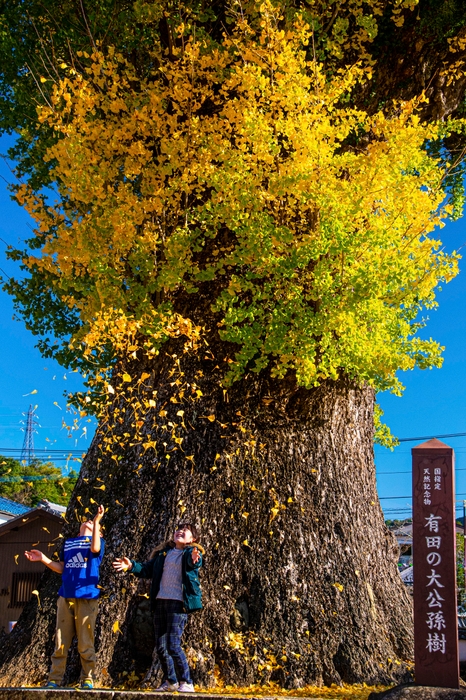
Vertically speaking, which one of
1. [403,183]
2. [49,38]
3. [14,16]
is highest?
[14,16]

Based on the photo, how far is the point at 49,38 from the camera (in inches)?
363

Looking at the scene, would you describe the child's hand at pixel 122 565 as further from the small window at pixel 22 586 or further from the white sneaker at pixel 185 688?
the small window at pixel 22 586

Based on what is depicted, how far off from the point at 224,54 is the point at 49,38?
3.20 meters

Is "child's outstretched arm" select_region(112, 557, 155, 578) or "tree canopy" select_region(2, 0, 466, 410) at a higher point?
"tree canopy" select_region(2, 0, 466, 410)

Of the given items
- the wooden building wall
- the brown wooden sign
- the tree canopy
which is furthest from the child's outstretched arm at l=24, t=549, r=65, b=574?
the wooden building wall

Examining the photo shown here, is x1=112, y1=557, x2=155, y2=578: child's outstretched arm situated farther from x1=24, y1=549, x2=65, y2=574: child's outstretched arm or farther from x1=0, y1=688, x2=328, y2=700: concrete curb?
x1=0, y1=688, x2=328, y2=700: concrete curb

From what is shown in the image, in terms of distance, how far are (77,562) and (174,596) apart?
99 cm

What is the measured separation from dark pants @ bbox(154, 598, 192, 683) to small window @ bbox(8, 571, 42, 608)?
12.4m

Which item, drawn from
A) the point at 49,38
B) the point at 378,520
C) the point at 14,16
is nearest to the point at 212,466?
the point at 378,520

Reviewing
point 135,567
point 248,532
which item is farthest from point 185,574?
point 248,532

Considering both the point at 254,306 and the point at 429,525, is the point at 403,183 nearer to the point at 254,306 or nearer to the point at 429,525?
the point at 254,306

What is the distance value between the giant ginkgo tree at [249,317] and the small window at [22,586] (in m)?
10.2

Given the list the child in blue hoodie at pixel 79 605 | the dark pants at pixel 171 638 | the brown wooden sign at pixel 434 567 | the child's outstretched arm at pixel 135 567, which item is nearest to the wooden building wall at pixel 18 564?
the child in blue hoodie at pixel 79 605

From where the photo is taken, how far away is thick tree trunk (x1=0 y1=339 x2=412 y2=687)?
6496 mm
